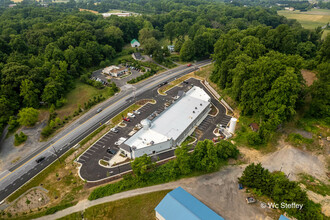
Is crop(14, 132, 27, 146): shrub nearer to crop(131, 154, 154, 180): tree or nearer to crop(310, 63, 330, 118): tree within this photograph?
crop(131, 154, 154, 180): tree

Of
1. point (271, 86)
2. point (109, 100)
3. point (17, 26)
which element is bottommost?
point (109, 100)

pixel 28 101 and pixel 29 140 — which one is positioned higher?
pixel 28 101

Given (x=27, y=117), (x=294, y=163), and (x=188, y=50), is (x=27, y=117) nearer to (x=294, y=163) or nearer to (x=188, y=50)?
(x=294, y=163)

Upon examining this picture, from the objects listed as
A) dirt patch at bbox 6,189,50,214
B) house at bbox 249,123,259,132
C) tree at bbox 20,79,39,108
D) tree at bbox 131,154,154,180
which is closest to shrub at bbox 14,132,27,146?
tree at bbox 20,79,39,108

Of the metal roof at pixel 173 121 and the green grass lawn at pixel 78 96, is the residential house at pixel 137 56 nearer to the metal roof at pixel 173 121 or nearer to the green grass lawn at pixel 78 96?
the green grass lawn at pixel 78 96

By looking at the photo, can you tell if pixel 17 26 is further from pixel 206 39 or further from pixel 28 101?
pixel 206 39

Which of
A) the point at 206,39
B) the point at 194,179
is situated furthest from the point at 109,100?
the point at 206,39

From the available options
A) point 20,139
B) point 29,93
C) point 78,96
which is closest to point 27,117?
point 20,139
